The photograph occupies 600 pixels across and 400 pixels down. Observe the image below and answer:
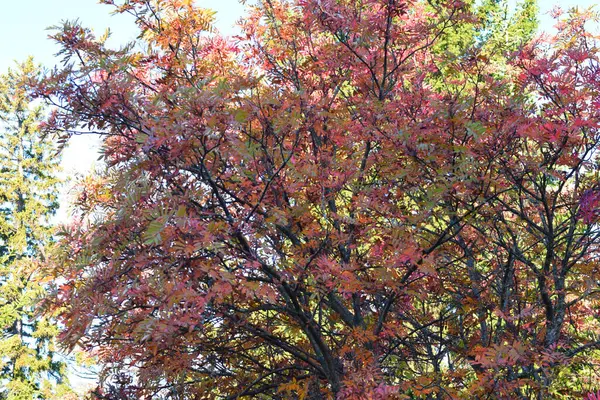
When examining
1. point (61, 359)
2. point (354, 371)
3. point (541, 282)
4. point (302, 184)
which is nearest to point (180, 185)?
point (302, 184)

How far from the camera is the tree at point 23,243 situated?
15.7 meters

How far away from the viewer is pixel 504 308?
13.8 feet

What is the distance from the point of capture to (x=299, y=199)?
4547mm

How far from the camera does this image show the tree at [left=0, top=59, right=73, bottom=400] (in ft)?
51.4

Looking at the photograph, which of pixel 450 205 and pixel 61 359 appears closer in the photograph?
pixel 450 205

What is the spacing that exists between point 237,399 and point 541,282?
7.96 feet

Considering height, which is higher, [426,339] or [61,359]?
[61,359]

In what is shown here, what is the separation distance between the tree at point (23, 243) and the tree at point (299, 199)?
1249 centimetres

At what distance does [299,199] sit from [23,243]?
14.9 metres

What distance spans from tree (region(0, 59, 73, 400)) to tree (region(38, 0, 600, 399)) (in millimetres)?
12489

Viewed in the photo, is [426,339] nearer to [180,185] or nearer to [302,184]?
[302,184]

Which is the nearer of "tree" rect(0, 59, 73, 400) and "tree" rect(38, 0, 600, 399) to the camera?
"tree" rect(38, 0, 600, 399)

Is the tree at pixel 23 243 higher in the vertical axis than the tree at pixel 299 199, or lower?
higher

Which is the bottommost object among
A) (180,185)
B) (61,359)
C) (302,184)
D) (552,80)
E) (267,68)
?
(180,185)
